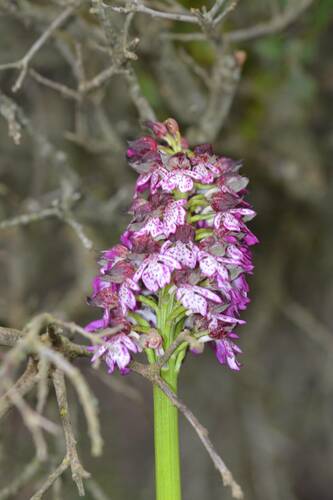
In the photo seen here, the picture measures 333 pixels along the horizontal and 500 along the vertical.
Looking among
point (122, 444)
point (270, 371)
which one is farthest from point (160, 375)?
point (122, 444)

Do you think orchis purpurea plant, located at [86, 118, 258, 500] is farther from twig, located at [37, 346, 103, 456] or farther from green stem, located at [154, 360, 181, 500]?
twig, located at [37, 346, 103, 456]

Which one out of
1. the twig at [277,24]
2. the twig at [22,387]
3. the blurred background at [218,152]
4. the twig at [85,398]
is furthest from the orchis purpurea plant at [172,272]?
the twig at [277,24]

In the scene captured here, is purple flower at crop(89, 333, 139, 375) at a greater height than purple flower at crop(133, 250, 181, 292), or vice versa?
purple flower at crop(133, 250, 181, 292)

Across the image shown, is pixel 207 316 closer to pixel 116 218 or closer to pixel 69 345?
pixel 69 345

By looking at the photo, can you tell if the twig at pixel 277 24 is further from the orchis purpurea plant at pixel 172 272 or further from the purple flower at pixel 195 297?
the purple flower at pixel 195 297

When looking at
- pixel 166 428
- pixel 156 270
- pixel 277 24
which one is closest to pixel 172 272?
pixel 156 270

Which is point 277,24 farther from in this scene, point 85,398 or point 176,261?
point 85,398

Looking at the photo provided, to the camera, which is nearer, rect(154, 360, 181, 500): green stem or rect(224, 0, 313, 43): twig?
rect(154, 360, 181, 500): green stem

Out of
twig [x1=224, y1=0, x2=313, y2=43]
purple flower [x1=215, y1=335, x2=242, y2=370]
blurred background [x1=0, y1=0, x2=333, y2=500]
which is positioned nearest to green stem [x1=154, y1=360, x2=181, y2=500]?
purple flower [x1=215, y1=335, x2=242, y2=370]
